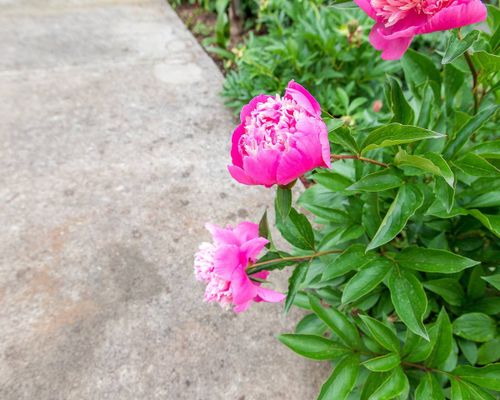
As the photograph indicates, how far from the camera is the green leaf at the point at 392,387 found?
3.18 feet

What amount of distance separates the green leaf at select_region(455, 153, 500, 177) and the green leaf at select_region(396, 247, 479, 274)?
189mm

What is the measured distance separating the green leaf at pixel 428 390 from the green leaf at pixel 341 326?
173 millimetres

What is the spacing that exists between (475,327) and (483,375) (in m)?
0.17

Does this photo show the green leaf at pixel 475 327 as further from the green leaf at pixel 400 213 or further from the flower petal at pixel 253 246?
the flower petal at pixel 253 246

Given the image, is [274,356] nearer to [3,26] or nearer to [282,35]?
[282,35]

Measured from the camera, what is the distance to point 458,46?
0.77m

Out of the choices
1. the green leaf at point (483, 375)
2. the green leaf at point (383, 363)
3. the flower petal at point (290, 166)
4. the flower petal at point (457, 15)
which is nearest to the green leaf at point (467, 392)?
the green leaf at point (483, 375)

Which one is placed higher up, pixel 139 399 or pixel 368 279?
pixel 368 279

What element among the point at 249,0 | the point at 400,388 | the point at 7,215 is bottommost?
the point at 7,215

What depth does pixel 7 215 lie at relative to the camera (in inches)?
81.7

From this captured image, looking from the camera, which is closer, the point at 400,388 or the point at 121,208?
the point at 400,388

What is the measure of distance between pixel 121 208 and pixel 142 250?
11.3 inches

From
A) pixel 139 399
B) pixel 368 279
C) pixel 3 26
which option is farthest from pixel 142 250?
pixel 3 26

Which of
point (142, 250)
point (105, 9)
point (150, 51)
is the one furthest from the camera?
point (105, 9)
